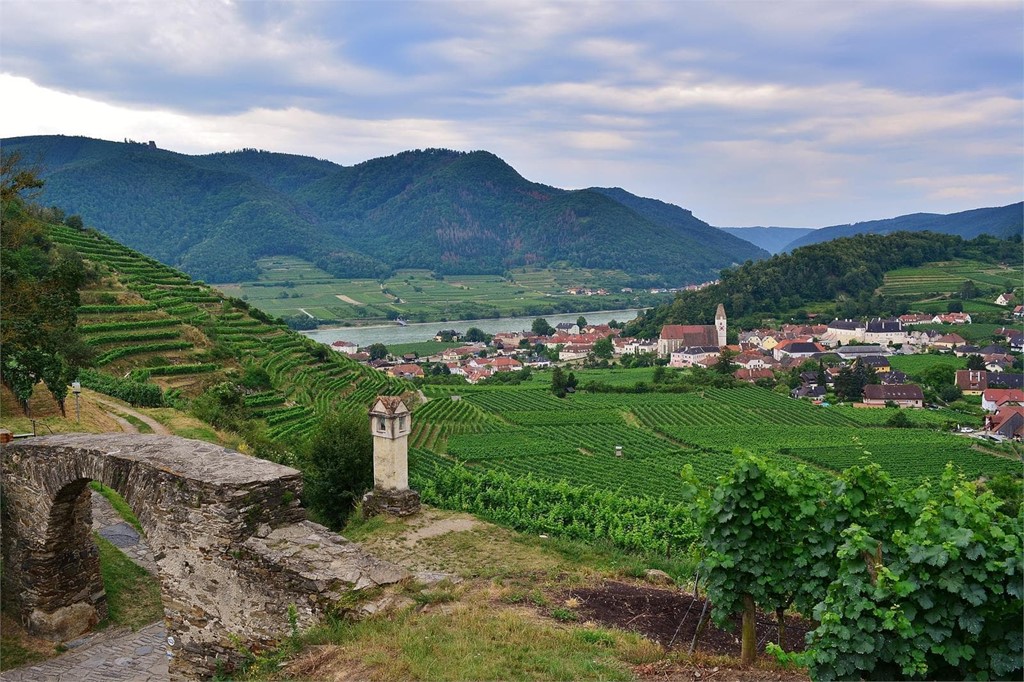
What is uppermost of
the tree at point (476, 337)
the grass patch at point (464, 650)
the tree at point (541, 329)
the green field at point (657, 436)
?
the grass patch at point (464, 650)

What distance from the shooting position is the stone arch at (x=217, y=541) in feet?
26.2

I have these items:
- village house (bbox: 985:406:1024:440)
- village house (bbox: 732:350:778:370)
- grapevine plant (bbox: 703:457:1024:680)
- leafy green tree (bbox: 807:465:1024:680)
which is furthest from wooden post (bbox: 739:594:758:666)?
village house (bbox: 732:350:778:370)

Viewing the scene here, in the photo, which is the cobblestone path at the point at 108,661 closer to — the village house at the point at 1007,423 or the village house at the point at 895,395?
the village house at the point at 1007,423

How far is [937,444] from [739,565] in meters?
48.4

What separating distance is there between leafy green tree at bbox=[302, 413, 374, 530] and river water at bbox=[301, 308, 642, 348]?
8816 cm

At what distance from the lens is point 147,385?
88.4ft

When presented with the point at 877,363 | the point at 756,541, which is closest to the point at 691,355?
the point at 877,363

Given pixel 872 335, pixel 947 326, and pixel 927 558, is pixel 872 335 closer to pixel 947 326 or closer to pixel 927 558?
pixel 947 326

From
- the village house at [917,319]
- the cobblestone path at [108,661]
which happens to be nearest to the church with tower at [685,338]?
the village house at [917,319]

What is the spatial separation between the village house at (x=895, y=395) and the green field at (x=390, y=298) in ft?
306

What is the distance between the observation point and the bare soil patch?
774 cm

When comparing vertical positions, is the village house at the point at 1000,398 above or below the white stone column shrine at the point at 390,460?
below

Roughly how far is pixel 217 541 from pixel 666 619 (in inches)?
209

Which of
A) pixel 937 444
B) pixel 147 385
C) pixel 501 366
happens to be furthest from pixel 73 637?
pixel 501 366
